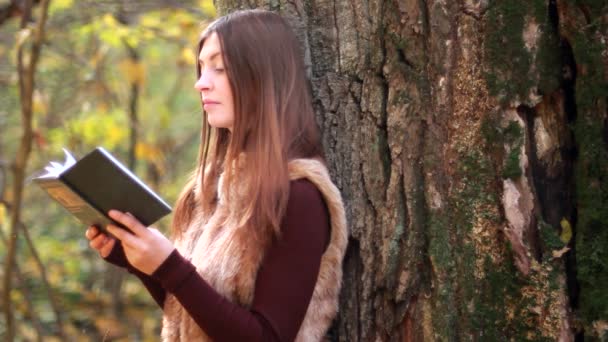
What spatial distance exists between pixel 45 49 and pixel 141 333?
8.55ft

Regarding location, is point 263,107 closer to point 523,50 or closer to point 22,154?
point 523,50

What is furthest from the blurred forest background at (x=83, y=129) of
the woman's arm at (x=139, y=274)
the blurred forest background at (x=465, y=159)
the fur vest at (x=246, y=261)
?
the blurred forest background at (x=465, y=159)

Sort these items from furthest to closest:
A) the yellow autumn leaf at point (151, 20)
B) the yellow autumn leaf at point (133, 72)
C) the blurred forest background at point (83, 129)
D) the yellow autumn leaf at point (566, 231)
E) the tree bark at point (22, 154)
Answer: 1. the yellow autumn leaf at point (133, 72)
2. the yellow autumn leaf at point (151, 20)
3. the blurred forest background at point (83, 129)
4. the tree bark at point (22, 154)
5. the yellow autumn leaf at point (566, 231)

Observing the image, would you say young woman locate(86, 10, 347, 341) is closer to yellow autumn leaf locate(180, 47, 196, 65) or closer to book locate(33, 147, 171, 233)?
book locate(33, 147, 171, 233)

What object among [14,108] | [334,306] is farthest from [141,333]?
[334,306]

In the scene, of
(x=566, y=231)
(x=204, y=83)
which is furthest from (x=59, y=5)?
(x=566, y=231)

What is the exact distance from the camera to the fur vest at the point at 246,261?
234 centimetres

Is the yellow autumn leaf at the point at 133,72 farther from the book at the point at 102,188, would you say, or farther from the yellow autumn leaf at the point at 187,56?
the book at the point at 102,188

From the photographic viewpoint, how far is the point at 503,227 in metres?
2.28

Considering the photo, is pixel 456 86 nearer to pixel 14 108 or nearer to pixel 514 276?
pixel 514 276

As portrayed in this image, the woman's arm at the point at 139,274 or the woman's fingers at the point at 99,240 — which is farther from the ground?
the woman's fingers at the point at 99,240

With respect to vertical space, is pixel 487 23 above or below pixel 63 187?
above

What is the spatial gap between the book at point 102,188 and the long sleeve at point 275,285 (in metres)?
0.16

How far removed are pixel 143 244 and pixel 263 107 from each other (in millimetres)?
513
